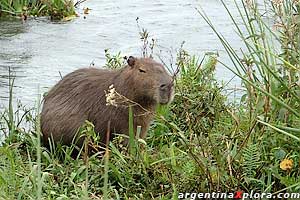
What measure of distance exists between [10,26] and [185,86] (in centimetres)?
352

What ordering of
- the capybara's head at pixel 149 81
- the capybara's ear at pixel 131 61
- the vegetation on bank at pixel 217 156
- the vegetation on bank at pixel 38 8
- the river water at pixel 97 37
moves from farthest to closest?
the vegetation on bank at pixel 38 8 → the river water at pixel 97 37 → the capybara's ear at pixel 131 61 → the capybara's head at pixel 149 81 → the vegetation on bank at pixel 217 156

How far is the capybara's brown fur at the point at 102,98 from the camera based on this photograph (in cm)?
496

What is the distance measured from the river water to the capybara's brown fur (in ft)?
3.14

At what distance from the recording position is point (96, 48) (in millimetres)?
7918

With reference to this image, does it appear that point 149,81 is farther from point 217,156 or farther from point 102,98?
point 217,156

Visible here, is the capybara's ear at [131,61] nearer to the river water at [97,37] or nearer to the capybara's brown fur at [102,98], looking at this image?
the capybara's brown fur at [102,98]

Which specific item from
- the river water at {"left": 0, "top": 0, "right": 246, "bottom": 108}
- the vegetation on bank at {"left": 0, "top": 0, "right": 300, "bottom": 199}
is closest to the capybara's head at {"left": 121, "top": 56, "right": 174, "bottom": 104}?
the vegetation on bank at {"left": 0, "top": 0, "right": 300, "bottom": 199}

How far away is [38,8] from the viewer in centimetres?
904

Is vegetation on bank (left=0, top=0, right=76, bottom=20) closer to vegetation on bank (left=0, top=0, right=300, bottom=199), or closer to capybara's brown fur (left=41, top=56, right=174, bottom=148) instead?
capybara's brown fur (left=41, top=56, right=174, bottom=148)

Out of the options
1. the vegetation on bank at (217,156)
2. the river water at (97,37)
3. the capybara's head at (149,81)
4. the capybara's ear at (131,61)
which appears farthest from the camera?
the river water at (97,37)

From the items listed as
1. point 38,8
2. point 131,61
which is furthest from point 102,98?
point 38,8

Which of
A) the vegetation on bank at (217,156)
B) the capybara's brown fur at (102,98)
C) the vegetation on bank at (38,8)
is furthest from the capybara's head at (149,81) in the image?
the vegetation on bank at (38,8)

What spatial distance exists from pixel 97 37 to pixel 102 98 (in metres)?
3.28

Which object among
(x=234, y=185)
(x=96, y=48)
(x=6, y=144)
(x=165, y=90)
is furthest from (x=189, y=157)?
(x=96, y=48)
